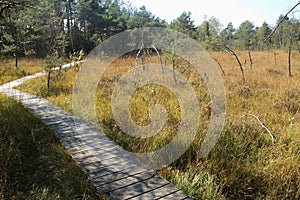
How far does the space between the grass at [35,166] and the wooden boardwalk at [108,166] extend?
11 centimetres

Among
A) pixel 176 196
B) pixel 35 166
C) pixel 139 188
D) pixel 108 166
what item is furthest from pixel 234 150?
pixel 35 166

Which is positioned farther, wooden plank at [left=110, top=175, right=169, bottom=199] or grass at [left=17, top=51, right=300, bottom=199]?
grass at [left=17, top=51, right=300, bottom=199]

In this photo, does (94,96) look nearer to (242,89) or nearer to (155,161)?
(155,161)

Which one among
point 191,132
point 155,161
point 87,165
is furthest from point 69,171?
point 191,132

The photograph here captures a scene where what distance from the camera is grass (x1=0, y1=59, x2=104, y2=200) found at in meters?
2.41

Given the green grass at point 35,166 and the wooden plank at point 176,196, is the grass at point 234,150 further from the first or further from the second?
the green grass at point 35,166

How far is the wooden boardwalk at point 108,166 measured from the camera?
2393 mm

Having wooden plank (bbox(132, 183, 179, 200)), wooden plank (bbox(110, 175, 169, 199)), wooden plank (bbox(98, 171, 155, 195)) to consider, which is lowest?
wooden plank (bbox(132, 183, 179, 200))

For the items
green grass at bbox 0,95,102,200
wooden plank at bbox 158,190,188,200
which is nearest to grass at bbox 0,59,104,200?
green grass at bbox 0,95,102,200

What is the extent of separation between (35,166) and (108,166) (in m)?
0.96

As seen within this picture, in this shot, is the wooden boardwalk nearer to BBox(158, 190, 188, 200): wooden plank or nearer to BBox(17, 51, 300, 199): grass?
BBox(158, 190, 188, 200): wooden plank

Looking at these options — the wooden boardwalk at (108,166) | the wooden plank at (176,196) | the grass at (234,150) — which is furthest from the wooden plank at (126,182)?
the wooden plank at (176,196)

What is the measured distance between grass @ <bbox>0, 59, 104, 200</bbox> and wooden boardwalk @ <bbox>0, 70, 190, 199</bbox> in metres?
0.11

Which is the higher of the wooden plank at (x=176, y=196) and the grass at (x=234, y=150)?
the grass at (x=234, y=150)
